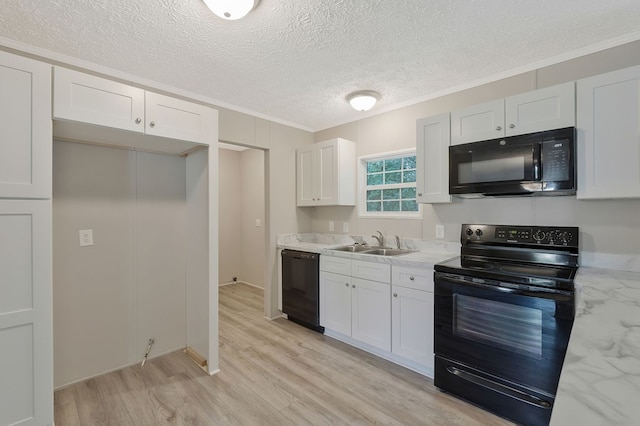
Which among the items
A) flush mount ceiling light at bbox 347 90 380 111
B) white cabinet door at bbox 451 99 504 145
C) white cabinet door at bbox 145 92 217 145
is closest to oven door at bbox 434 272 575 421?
white cabinet door at bbox 451 99 504 145

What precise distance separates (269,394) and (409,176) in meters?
2.52

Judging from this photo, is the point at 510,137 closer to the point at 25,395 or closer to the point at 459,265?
the point at 459,265

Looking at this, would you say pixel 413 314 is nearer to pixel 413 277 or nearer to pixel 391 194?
pixel 413 277

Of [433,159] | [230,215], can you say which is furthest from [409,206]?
[230,215]

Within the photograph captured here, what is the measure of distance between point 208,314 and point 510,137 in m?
2.80

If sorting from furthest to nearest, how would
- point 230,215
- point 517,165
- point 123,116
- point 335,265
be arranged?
1. point 230,215
2. point 335,265
3. point 517,165
4. point 123,116

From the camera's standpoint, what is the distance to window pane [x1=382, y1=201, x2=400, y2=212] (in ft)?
11.4

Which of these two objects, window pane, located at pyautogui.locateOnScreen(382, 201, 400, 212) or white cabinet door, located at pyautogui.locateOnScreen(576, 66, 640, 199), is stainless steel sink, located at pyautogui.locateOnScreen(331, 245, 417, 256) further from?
white cabinet door, located at pyautogui.locateOnScreen(576, 66, 640, 199)

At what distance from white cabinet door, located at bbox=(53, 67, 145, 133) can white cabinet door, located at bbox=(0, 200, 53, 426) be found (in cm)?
59

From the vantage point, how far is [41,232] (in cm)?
170

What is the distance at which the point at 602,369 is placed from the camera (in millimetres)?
660

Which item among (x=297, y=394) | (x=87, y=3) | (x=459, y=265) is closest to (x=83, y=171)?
(x=87, y=3)

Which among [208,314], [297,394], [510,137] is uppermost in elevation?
[510,137]

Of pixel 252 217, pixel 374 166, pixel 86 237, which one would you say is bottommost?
pixel 86 237
